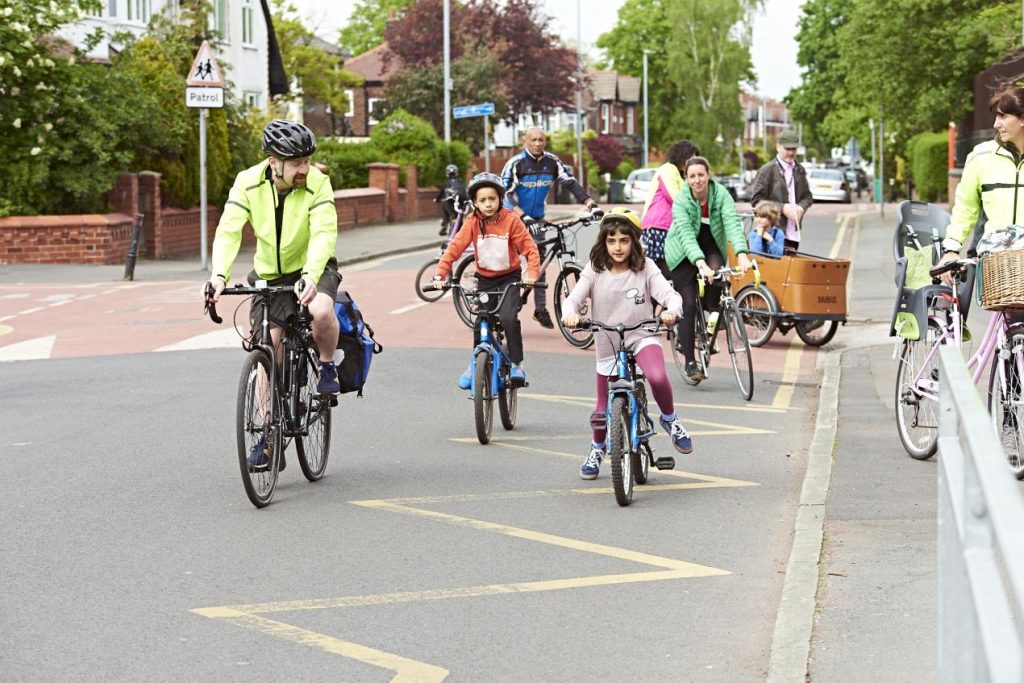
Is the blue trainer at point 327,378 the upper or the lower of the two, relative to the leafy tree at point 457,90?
lower

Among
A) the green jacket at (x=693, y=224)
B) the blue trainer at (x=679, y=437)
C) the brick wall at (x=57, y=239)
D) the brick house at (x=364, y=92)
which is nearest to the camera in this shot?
the blue trainer at (x=679, y=437)

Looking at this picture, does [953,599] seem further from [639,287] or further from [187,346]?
[187,346]

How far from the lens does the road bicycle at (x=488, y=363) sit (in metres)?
9.82

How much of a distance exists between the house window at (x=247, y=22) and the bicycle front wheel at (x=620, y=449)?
45.4 meters

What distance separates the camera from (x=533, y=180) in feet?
52.1

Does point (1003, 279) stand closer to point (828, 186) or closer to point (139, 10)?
point (139, 10)

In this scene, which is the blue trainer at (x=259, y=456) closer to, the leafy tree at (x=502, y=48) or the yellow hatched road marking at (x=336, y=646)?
the yellow hatched road marking at (x=336, y=646)

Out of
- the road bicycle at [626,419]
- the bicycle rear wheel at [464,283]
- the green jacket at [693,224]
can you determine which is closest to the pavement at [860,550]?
the road bicycle at [626,419]

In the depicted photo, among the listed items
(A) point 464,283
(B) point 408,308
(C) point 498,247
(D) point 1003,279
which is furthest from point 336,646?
(B) point 408,308

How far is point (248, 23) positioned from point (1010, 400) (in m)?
46.7

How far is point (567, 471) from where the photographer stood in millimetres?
9172

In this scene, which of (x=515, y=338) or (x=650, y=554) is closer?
(x=650, y=554)

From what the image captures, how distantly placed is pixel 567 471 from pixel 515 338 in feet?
4.64

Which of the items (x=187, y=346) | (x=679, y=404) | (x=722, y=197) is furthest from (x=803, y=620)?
(x=187, y=346)
